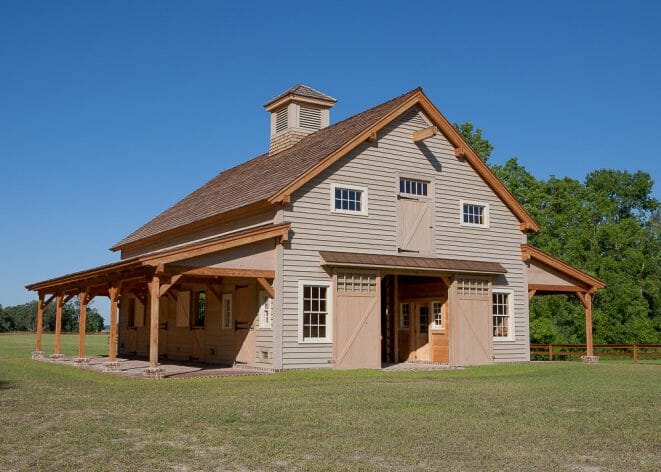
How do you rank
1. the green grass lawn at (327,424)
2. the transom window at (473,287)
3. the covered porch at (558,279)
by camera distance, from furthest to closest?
the covered porch at (558,279)
the transom window at (473,287)
the green grass lawn at (327,424)

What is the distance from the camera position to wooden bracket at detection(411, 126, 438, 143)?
73.9 feet

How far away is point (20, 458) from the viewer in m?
7.93

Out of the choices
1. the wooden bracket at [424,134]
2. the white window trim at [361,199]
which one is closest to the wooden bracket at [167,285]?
the white window trim at [361,199]

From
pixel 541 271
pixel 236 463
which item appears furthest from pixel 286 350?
pixel 236 463

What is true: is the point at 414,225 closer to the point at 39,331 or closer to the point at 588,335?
the point at 588,335

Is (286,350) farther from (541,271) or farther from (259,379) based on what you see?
(541,271)

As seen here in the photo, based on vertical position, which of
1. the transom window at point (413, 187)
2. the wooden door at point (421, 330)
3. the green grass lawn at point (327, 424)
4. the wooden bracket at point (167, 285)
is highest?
the transom window at point (413, 187)

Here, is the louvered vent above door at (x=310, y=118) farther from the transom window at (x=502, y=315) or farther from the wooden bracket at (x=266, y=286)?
the wooden bracket at (x=266, y=286)

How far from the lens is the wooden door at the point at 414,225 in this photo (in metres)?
22.5

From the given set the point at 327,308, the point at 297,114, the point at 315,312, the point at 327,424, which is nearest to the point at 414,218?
the point at 327,308

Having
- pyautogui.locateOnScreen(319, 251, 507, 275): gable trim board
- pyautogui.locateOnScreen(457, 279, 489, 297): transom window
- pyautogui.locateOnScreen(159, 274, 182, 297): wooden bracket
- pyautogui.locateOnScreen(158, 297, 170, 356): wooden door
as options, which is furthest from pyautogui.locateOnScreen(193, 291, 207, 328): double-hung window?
pyautogui.locateOnScreen(457, 279, 489, 297): transom window

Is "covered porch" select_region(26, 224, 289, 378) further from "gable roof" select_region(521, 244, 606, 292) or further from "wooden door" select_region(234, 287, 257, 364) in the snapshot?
"gable roof" select_region(521, 244, 606, 292)

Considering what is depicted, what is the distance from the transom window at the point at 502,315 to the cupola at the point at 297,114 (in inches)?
364

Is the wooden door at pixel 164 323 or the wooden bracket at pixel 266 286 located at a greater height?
the wooden bracket at pixel 266 286
